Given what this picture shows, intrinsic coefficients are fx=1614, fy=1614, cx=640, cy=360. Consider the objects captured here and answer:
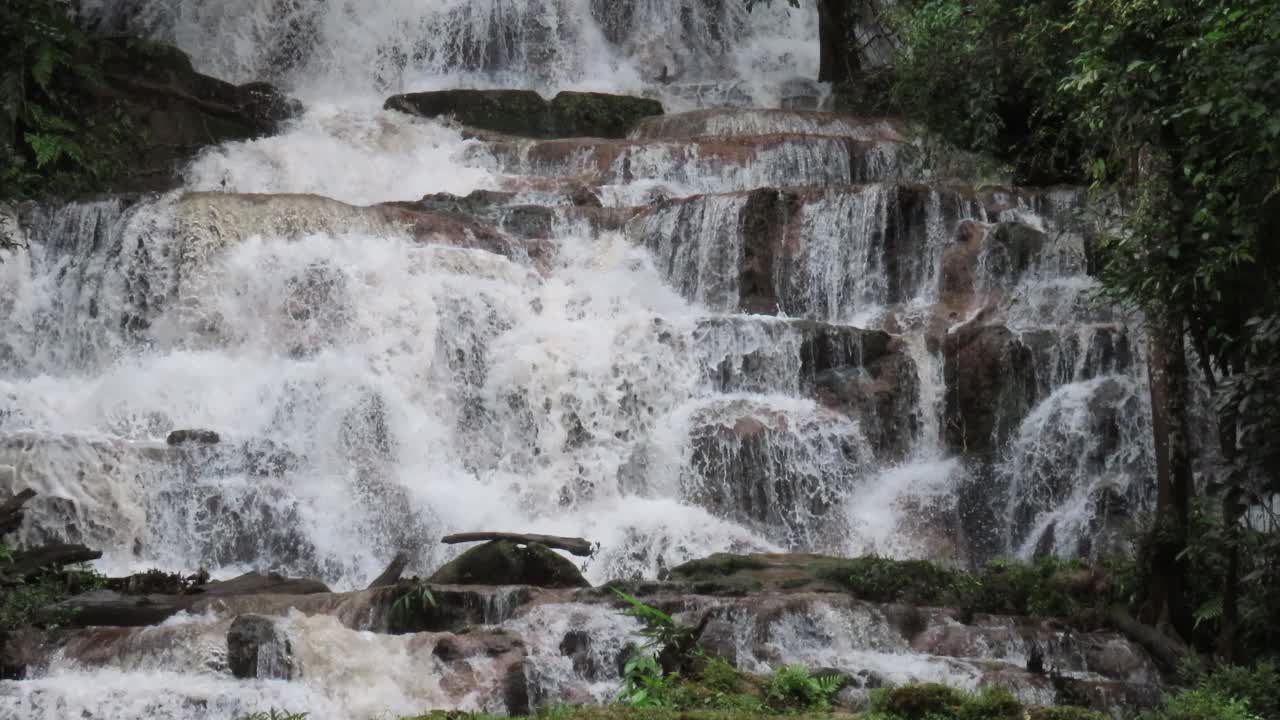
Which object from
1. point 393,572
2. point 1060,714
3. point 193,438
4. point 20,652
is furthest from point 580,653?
point 193,438

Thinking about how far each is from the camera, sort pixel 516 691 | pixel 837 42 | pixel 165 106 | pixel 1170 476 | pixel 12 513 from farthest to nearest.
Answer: pixel 837 42
pixel 165 106
pixel 12 513
pixel 1170 476
pixel 516 691

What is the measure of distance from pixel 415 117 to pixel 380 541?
1115cm

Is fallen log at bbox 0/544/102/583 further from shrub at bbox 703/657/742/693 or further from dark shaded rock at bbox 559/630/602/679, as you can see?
shrub at bbox 703/657/742/693

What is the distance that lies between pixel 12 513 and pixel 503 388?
21.0ft

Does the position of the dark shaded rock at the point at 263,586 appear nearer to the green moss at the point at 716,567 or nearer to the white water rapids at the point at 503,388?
the white water rapids at the point at 503,388

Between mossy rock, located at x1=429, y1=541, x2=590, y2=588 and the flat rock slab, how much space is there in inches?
507

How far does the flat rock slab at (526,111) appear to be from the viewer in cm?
2608

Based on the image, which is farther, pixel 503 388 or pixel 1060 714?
pixel 503 388

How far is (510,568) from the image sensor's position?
46.4 ft

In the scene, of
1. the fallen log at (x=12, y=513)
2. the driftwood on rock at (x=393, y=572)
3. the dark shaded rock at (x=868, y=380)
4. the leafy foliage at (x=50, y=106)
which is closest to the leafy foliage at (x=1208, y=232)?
the dark shaded rock at (x=868, y=380)

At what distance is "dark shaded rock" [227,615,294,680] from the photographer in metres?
11.3

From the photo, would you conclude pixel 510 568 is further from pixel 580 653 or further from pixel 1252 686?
pixel 1252 686

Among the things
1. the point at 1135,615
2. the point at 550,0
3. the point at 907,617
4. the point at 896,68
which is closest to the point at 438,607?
the point at 907,617

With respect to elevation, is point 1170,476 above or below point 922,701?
above
